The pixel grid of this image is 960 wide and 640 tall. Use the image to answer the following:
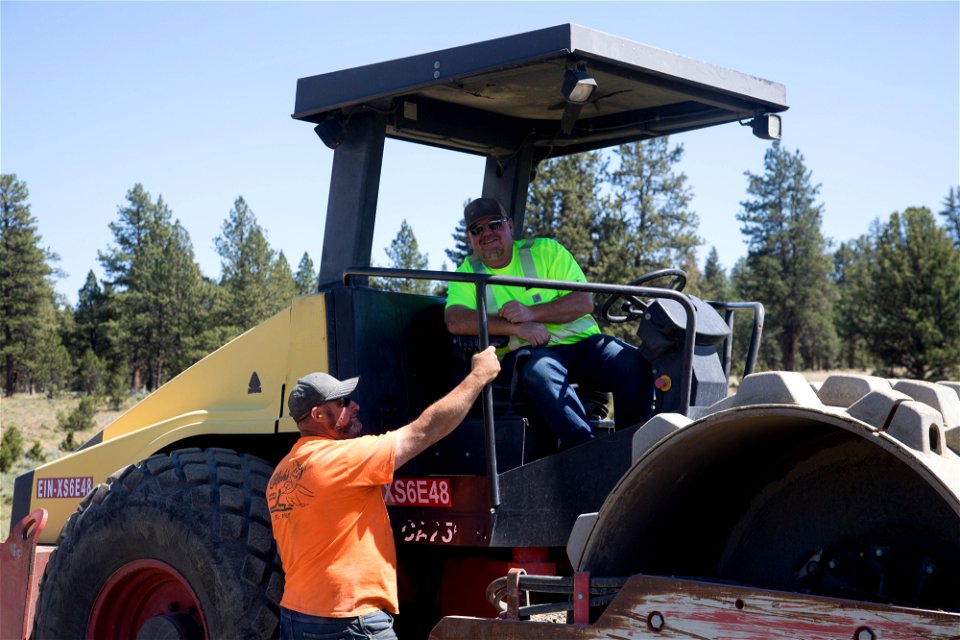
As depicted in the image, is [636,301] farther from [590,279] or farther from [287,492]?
[590,279]

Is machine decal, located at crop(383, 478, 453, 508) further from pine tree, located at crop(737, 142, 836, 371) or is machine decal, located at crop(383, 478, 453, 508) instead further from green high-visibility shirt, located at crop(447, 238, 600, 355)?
pine tree, located at crop(737, 142, 836, 371)

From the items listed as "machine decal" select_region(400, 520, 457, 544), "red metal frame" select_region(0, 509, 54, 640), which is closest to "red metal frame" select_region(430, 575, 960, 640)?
"machine decal" select_region(400, 520, 457, 544)

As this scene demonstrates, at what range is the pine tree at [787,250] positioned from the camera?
60250 millimetres

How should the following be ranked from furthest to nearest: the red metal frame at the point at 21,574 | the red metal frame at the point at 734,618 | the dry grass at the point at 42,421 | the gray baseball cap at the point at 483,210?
the dry grass at the point at 42,421 → the red metal frame at the point at 21,574 → the gray baseball cap at the point at 483,210 → the red metal frame at the point at 734,618

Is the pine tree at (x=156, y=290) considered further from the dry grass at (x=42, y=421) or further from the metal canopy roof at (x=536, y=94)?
the metal canopy roof at (x=536, y=94)

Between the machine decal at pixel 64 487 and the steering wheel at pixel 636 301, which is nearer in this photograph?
the steering wheel at pixel 636 301

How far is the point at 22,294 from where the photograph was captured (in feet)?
188

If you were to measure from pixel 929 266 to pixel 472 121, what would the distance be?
47.7m

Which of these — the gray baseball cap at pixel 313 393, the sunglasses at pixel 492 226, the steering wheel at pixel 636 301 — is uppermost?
the sunglasses at pixel 492 226

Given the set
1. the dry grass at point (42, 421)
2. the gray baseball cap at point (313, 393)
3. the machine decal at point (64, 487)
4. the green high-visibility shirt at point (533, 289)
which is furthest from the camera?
the dry grass at point (42, 421)

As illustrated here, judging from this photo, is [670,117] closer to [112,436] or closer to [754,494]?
[754,494]

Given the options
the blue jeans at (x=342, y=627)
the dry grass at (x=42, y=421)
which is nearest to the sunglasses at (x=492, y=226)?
the blue jeans at (x=342, y=627)

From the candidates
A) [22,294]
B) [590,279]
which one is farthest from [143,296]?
[590,279]

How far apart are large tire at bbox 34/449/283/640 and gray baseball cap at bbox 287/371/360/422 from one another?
63 centimetres
